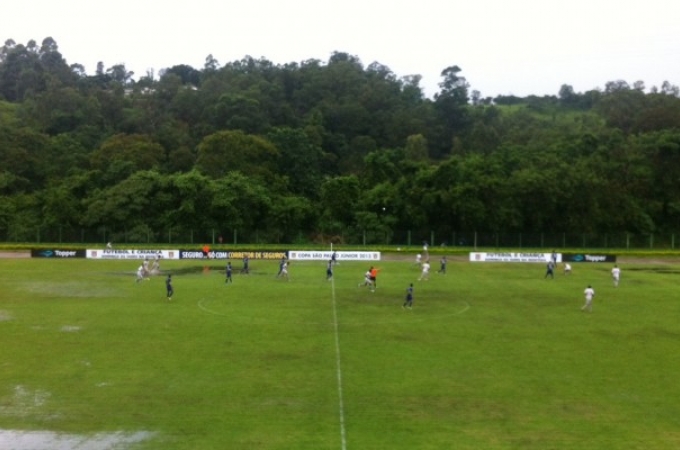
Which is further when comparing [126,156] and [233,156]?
[126,156]

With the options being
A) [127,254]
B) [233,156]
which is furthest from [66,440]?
[233,156]

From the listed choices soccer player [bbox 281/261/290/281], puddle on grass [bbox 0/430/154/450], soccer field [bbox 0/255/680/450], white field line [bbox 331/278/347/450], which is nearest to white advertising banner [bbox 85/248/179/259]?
soccer player [bbox 281/261/290/281]

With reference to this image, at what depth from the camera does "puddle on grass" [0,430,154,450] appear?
17.4 metres

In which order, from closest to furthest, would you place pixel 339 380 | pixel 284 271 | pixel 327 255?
pixel 339 380, pixel 284 271, pixel 327 255

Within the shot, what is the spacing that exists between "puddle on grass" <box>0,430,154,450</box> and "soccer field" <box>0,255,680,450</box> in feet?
0.22

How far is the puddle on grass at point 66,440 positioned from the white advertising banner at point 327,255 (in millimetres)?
49547

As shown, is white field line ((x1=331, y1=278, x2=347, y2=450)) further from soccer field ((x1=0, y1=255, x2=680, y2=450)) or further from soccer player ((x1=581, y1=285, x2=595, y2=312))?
soccer player ((x1=581, y1=285, x2=595, y2=312))

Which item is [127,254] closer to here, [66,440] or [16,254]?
[16,254]

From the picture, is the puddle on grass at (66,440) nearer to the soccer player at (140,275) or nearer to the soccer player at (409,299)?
the soccer player at (409,299)

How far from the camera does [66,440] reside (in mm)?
17828

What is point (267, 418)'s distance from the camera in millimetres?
19406

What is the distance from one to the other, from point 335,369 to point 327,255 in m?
44.2

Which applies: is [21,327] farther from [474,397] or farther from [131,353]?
[474,397]

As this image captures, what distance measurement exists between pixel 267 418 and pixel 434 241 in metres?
66.7
